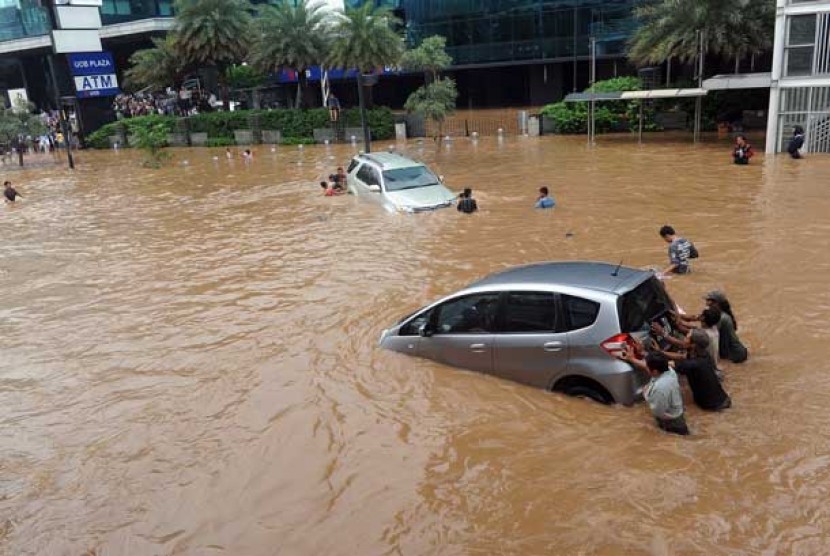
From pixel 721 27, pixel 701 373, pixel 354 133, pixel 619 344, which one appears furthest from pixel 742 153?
pixel 354 133

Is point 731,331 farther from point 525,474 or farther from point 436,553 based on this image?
point 436,553

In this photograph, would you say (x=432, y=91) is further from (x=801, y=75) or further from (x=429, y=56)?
(x=801, y=75)

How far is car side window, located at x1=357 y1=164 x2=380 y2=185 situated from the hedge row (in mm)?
18659

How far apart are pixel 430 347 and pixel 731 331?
3548 millimetres

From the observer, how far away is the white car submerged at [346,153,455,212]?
1758 cm

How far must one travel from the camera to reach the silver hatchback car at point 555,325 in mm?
6859

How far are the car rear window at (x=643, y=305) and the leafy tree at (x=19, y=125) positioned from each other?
3724 centimetres

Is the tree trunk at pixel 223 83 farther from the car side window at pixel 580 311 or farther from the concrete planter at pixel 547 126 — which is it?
the car side window at pixel 580 311

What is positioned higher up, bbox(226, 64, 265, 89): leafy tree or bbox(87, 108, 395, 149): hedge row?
bbox(226, 64, 265, 89): leafy tree

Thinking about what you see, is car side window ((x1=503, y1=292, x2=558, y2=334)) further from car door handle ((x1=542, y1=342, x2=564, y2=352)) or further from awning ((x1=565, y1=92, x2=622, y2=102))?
awning ((x1=565, y1=92, x2=622, y2=102))

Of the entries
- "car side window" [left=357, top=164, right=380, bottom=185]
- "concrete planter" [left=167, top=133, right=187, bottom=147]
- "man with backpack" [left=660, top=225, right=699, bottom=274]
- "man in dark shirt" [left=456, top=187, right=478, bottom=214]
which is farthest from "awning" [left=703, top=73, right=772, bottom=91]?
"concrete planter" [left=167, top=133, right=187, bottom=147]

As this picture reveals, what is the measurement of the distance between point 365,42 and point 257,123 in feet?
32.7

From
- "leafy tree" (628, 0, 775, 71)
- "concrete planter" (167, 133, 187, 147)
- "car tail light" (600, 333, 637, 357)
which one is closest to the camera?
"car tail light" (600, 333, 637, 357)

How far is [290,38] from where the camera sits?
3831 centimetres
